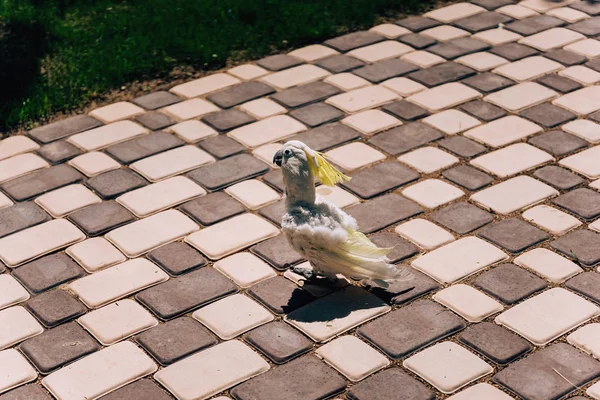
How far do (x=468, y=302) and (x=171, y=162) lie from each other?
2094 millimetres

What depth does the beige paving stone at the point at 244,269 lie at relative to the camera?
4.32m

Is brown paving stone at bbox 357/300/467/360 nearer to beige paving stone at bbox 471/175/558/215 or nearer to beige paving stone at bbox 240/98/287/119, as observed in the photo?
beige paving stone at bbox 471/175/558/215

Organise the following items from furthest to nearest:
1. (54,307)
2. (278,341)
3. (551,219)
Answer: (551,219)
(54,307)
(278,341)

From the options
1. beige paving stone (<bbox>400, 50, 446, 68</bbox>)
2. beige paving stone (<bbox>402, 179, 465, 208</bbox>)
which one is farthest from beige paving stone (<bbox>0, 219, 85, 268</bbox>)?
beige paving stone (<bbox>400, 50, 446, 68</bbox>)

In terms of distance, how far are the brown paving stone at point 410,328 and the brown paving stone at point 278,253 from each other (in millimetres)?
624

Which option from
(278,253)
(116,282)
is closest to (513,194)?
(278,253)

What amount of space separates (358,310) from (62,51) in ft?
11.7

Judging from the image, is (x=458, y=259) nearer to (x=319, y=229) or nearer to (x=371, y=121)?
(x=319, y=229)

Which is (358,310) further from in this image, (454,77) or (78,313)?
(454,77)

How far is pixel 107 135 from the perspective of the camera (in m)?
5.65

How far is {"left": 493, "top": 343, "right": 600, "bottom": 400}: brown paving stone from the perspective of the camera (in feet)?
11.7

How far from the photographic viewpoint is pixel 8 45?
6.35 m

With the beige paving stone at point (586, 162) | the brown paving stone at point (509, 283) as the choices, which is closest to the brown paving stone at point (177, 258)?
the brown paving stone at point (509, 283)

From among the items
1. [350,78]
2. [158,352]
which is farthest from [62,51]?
[158,352]
